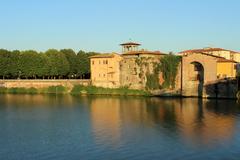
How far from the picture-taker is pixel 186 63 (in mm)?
56438

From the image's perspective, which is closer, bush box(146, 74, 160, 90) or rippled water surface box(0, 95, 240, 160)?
rippled water surface box(0, 95, 240, 160)

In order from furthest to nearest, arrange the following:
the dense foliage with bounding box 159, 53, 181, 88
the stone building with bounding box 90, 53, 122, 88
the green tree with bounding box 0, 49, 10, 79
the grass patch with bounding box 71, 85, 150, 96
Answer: the green tree with bounding box 0, 49, 10, 79 < the stone building with bounding box 90, 53, 122, 88 < the grass patch with bounding box 71, 85, 150, 96 < the dense foliage with bounding box 159, 53, 181, 88

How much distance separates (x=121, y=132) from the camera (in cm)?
2938

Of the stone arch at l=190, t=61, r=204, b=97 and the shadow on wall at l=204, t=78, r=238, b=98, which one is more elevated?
the stone arch at l=190, t=61, r=204, b=97

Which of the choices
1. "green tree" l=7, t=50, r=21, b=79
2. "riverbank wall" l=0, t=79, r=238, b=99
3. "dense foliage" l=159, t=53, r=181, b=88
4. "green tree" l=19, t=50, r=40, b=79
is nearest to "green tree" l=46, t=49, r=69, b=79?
"green tree" l=19, t=50, r=40, b=79

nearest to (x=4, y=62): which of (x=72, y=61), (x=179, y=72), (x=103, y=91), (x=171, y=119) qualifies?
(x=72, y=61)

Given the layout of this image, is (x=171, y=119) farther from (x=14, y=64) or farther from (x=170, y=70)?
(x=14, y=64)

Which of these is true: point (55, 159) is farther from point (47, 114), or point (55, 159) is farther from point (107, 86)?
point (107, 86)

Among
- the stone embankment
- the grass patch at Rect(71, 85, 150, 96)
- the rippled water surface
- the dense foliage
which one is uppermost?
the dense foliage

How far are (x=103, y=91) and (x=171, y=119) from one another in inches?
1122

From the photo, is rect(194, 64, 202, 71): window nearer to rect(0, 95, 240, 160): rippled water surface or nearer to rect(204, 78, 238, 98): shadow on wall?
rect(204, 78, 238, 98): shadow on wall

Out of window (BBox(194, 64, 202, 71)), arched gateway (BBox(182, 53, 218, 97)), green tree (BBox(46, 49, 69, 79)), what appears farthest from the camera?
green tree (BBox(46, 49, 69, 79))

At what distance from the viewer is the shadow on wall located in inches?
2020

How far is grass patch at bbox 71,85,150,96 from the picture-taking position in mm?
60312
